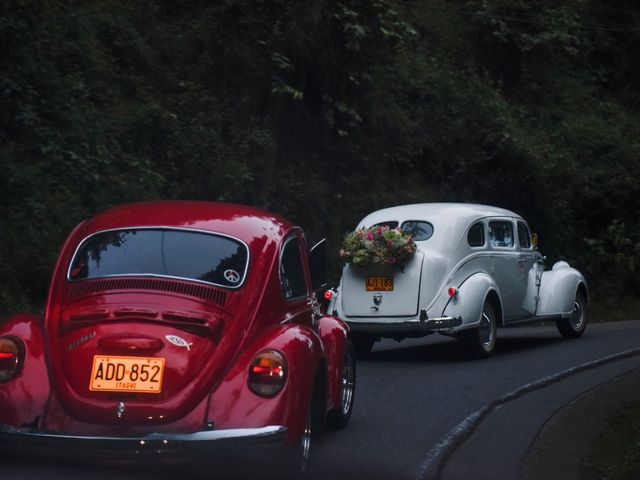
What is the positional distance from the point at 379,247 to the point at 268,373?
6.84 m

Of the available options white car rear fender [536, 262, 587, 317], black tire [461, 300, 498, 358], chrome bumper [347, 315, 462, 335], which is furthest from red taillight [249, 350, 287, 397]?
white car rear fender [536, 262, 587, 317]

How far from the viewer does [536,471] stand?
713 centimetres

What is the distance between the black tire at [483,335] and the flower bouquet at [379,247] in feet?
3.94

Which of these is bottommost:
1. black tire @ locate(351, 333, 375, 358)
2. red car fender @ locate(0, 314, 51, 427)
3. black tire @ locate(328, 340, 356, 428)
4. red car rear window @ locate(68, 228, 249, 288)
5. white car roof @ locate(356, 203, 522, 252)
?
black tire @ locate(351, 333, 375, 358)

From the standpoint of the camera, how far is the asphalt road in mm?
6750

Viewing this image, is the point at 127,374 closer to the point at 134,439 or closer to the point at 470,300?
the point at 134,439

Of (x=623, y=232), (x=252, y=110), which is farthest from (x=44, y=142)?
(x=623, y=232)

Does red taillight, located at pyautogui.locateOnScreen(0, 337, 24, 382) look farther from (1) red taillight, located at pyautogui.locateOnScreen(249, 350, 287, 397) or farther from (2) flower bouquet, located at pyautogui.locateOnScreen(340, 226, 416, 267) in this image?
(2) flower bouquet, located at pyautogui.locateOnScreen(340, 226, 416, 267)

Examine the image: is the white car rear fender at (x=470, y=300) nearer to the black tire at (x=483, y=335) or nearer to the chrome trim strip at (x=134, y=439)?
the black tire at (x=483, y=335)

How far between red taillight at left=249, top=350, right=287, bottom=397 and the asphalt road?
2.14 ft

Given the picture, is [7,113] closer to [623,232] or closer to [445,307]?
[445,307]

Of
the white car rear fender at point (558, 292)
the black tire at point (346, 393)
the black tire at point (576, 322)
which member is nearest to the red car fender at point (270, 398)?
the black tire at point (346, 393)

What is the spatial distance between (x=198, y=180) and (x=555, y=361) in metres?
7.63

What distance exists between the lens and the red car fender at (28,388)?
19.6 ft
